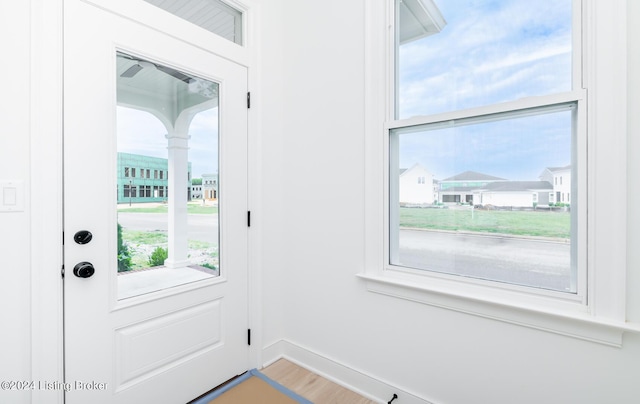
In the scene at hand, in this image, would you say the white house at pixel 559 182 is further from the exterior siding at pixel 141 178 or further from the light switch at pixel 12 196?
the light switch at pixel 12 196

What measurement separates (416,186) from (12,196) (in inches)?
74.6

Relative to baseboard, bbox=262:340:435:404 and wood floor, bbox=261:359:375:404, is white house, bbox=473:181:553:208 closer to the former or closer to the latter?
baseboard, bbox=262:340:435:404

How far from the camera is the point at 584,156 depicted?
1.22m

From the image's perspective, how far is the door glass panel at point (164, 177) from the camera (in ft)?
4.89

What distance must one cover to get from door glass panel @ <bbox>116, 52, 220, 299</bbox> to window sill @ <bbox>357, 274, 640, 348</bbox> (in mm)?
1101

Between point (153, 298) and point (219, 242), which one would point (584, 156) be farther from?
point (153, 298)

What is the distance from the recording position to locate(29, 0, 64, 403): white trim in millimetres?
1196

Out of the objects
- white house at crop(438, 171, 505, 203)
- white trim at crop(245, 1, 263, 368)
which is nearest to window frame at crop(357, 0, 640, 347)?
white house at crop(438, 171, 505, 203)

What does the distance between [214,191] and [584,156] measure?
190 cm

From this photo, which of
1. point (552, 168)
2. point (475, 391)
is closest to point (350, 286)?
point (475, 391)

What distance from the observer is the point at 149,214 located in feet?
5.17

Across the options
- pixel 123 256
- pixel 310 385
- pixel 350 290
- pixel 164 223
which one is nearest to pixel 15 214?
pixel 123 256

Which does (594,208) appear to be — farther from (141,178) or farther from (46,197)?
(46,197)

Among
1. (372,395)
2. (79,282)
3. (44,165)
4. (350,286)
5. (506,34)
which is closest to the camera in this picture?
(44,165)
